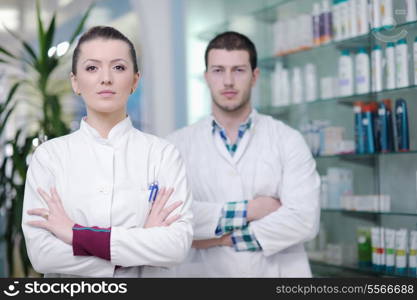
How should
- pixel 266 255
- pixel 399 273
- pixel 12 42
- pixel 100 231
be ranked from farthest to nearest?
pixel 12 42, pixel 399 273, pixel 266 255, pixel 100 231

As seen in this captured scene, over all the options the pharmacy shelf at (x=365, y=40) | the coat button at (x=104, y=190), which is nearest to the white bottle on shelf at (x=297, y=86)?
the pharmacy shelf at (x=365, y=40)

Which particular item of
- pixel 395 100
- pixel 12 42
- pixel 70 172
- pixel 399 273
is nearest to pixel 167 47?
pixel 12 42

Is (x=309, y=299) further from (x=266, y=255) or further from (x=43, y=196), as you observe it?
(x=43, y=196)

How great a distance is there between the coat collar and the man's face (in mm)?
690

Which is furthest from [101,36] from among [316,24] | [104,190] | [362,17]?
[316,24]

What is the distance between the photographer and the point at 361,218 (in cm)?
336

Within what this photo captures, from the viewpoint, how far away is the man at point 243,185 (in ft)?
7.46

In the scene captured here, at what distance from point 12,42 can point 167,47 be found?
2.10 metres

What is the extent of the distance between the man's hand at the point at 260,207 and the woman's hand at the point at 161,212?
0.61m

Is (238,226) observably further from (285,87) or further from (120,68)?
(285,87)

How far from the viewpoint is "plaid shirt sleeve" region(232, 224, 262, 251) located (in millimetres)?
2271

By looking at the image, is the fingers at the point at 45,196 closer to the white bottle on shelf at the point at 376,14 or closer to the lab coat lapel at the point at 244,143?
the lab coat lapel at the point at 244,143

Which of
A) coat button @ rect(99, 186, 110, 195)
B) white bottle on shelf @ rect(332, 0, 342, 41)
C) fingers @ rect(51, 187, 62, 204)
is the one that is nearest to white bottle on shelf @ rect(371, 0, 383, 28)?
white bottle on shelf @ rect(332, 0, 342, 41)

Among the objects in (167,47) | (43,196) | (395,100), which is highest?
(167,47)
